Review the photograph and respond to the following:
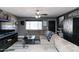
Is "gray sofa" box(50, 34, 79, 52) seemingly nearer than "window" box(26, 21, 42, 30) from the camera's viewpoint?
Yes

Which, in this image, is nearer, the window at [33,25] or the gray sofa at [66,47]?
the gray sofa at [66,47]

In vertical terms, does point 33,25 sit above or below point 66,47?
above

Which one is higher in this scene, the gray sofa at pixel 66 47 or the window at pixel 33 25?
the window at pixel 33 25

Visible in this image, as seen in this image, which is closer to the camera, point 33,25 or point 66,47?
point 66,47

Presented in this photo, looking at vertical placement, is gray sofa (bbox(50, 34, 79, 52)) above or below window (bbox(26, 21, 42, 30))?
below
